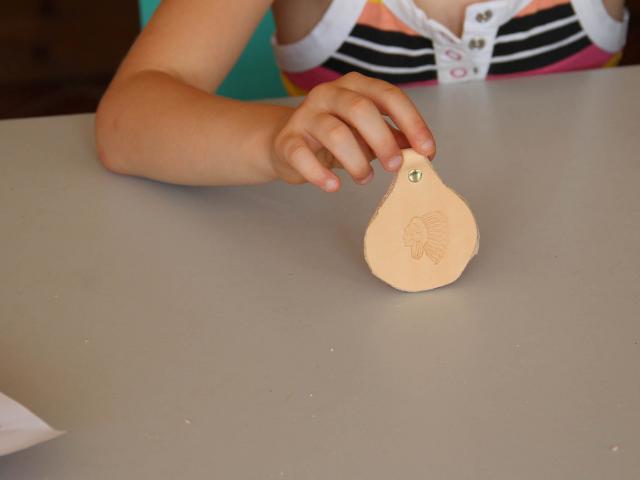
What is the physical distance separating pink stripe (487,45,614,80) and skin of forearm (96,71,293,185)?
40cm

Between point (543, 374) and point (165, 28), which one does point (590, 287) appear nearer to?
point (543, 374)

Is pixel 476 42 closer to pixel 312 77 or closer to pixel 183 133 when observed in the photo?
pixel 312 77

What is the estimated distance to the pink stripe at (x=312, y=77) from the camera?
41.9 inches

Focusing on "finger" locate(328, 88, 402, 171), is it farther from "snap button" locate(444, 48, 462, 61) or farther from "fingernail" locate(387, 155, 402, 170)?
"snap button" locate(444, 48, 462, 61)

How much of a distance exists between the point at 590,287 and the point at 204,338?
0.23 m

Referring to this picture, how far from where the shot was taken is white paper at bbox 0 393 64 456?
46cm

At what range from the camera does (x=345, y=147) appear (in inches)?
23.6

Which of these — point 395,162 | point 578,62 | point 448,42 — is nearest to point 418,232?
point 395,162

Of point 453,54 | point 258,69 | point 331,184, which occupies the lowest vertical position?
point 258,69

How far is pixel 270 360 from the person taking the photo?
53cm

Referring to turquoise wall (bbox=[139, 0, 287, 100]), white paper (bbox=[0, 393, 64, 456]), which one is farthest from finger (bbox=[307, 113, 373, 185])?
turquoise wall (bbox=[139, 0, 287, 100])

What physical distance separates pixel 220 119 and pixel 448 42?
355mm

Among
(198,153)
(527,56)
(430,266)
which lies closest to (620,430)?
(430,266)

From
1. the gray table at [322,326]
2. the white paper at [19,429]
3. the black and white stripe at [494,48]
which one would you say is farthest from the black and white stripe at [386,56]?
the white paper at [19,429]
